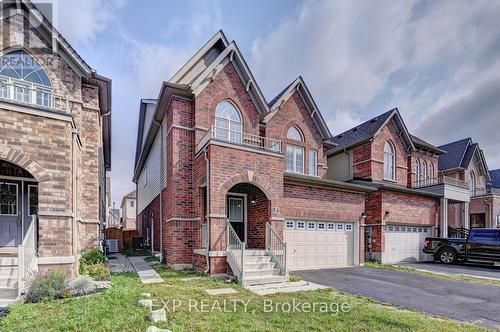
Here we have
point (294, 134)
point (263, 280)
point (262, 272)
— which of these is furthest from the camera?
point (294, 134)

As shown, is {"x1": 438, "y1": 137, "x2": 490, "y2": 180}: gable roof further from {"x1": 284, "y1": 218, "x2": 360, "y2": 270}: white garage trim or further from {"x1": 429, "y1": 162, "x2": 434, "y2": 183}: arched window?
{"x1": 284, "y1": 218, "x2": 360, "y2": 270}: white garage trim

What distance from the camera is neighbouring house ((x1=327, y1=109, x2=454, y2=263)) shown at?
16250 millimetres

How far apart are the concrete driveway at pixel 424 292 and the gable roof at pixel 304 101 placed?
832 cm

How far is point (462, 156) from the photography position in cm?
2594

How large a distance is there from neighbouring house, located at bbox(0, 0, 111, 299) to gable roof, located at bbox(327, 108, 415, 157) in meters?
15.7

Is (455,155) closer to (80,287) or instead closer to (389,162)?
(389,162)

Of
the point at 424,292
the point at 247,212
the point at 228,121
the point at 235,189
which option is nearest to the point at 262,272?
the point at 247,212

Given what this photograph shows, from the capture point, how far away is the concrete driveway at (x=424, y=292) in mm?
6806

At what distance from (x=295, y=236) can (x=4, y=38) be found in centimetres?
1314

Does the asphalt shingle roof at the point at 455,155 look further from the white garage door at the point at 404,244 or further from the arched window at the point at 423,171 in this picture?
the white garage door at the point at 404,244

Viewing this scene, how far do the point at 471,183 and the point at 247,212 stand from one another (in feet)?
81.6

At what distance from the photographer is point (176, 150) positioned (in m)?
12.1

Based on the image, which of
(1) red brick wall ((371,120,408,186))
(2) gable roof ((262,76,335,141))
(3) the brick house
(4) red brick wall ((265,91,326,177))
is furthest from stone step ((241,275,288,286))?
(1) red brick wall ((371,120,408,186))

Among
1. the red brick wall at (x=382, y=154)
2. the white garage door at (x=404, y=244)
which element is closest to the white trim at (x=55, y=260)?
the white garage door at (x=404, y=244)
